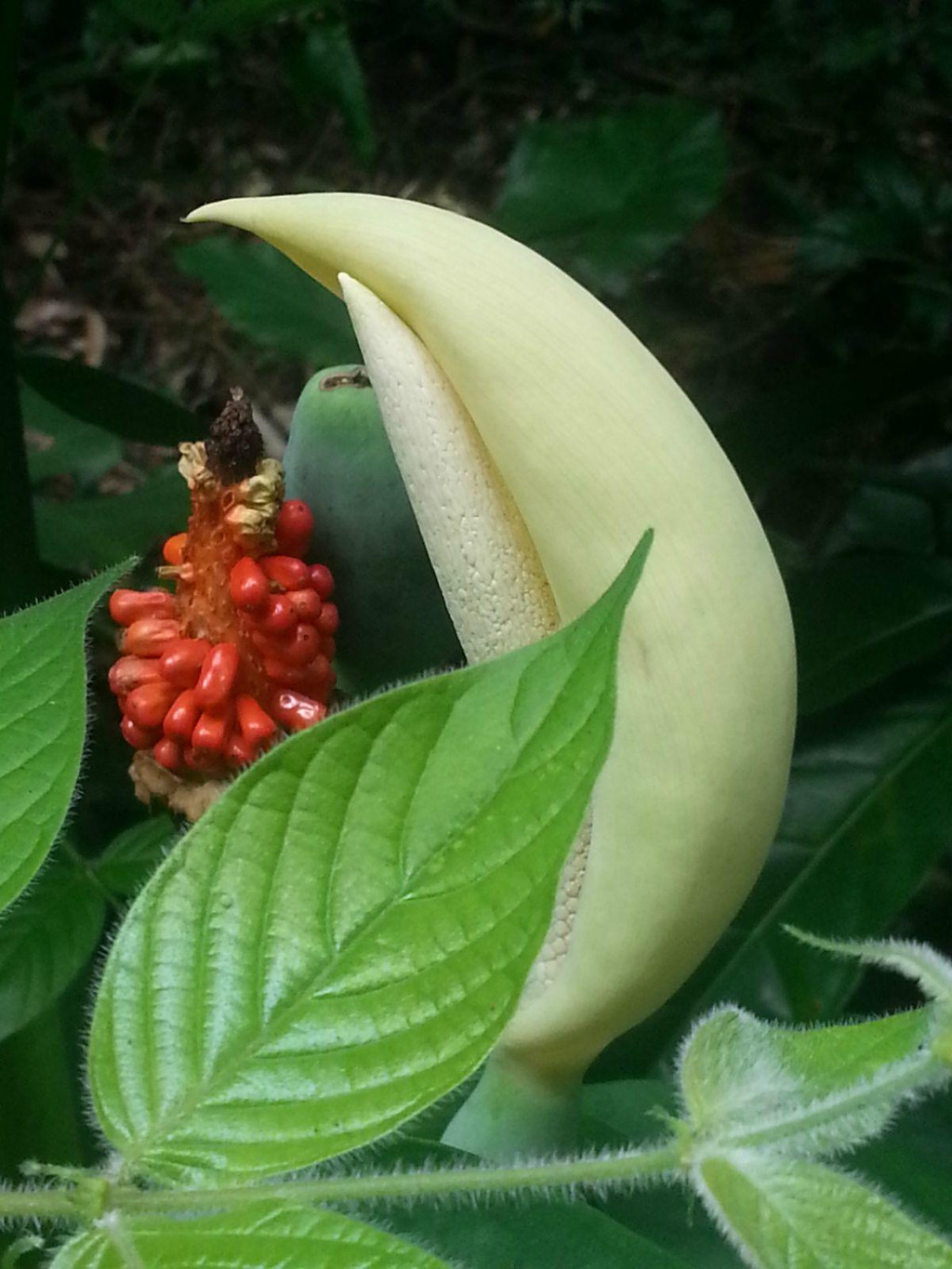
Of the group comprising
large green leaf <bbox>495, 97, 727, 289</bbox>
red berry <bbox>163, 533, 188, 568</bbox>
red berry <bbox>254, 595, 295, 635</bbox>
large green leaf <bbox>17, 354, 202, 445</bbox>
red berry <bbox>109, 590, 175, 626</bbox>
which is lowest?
large green leaf <bbox>17, 354, 202, 445</bbox>

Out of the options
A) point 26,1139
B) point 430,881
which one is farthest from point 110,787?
point 430,881

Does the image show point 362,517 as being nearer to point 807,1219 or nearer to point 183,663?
point 183,663

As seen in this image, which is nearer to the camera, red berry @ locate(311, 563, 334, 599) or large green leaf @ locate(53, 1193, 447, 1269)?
large green leaf @ locate(53, 1193, 447, 1269)

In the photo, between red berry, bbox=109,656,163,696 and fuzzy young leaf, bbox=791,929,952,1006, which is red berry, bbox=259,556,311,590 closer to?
red berry, bbox=109,656,163,696

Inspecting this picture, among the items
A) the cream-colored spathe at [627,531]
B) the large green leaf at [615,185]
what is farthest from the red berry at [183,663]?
the large green leaf at [615,185]

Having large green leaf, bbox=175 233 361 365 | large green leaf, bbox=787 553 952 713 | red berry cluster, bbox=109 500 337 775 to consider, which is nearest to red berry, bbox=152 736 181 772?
red berry cluster, bbox=109 500 337 775

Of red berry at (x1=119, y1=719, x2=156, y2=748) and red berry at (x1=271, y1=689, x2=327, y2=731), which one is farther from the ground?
red berry at (x1=271, y1=689, x2=327, y2=731)
